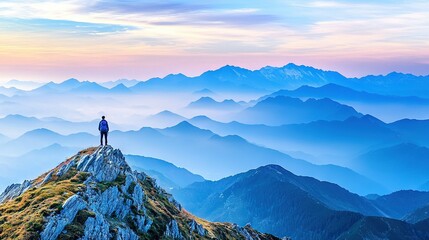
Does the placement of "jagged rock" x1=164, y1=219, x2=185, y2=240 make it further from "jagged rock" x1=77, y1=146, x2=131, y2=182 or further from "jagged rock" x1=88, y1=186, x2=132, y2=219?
"jagged rock" x1=77, y1=146, x2=131, y2=182

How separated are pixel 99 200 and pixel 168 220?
77.7 ft

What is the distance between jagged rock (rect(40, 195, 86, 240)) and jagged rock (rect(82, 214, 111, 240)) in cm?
308

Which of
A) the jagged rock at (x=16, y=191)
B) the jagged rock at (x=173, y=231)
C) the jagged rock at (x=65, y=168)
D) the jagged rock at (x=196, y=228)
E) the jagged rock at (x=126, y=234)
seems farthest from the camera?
the jagged rock at (x=196, y=228)

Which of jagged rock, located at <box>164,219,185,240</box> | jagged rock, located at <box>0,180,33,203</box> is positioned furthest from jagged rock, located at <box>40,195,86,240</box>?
jagged rock, located at <box>0,180,33,203</box>

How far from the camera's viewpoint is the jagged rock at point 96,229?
243ft

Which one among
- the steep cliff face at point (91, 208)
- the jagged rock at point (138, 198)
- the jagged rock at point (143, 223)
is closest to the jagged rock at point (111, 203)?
the steep cliff face at point (91, 208)

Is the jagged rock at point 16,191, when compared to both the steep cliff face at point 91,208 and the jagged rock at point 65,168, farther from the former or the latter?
the jagged rock at point 65,168

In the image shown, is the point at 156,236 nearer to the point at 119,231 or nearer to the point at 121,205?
the point at 121,205

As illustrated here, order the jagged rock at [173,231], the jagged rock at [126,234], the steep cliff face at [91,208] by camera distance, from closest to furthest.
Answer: the steep cliff face at [91,208]
the jagged rock at [126,234]
the jagged rock at [173,231]

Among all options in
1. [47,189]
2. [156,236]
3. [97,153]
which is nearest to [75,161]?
[97,153]

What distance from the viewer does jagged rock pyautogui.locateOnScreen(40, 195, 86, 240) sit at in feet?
230

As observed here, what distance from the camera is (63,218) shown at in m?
73.7

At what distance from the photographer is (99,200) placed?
88688 mm

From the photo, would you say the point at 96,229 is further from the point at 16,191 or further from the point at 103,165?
the point at 16,191
